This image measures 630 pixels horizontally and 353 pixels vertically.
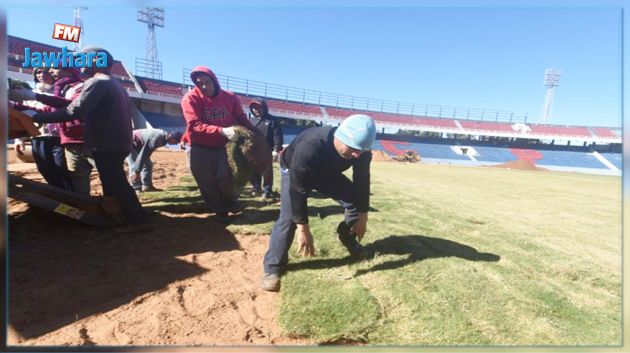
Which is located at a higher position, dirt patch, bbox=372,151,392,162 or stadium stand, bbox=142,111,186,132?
stadium stand, bbox=142,111,186,132

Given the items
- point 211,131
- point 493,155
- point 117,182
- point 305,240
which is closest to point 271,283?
point 305,240

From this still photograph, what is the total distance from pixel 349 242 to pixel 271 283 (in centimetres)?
88

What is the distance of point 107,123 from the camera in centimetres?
334

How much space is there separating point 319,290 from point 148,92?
52.7 feet

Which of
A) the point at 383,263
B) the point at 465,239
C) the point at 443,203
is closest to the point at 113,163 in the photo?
the point at 383,263

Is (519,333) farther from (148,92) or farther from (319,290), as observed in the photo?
(148,92)

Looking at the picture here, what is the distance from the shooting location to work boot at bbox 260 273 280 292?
250 cm

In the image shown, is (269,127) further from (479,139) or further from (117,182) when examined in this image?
(479,139)

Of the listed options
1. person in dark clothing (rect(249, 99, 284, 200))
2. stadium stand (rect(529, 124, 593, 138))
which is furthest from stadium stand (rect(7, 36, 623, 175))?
person in dark clothing (rect(249, 99, 284, 200))

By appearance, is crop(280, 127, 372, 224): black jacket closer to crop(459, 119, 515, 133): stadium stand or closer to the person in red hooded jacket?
the person in red hooded jacket

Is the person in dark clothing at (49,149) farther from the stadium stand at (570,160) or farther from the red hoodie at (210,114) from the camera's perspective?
the stadium stand at (570,160)

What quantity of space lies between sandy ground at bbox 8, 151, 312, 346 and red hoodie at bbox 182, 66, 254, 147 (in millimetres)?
1140

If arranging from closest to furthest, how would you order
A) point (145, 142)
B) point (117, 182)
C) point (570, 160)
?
point (117, 182), point (145, 142), point (570, 160)

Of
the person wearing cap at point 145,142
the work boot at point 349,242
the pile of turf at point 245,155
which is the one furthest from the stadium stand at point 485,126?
the work boot at point 349,242
